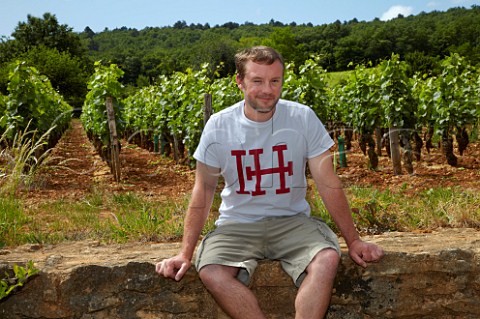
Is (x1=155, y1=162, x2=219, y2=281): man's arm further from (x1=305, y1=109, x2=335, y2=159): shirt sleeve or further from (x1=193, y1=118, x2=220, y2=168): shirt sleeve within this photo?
(x1=305, y1=109, x2=335, y2=159): shirt sleeve

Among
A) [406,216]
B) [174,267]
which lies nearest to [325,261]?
[174,267]

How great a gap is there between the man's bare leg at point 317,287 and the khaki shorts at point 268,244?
0.06 meters

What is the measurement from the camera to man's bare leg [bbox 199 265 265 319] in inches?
92.1

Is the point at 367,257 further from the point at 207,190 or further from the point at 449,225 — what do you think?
the point at 449,225

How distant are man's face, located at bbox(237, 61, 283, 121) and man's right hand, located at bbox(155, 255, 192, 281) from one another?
32.3 inches

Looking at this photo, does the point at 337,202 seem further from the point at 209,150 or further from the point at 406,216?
the point at 406,216

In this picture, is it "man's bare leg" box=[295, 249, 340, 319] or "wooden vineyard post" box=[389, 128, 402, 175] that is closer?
"man's bare leg" box=[295, 249, 340, 319]

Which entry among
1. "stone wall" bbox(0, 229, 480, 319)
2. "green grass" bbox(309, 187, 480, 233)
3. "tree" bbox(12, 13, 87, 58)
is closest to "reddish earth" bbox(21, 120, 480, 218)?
"green grass" bbox(309, 187, 480, 233)

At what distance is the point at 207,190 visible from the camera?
270 cm

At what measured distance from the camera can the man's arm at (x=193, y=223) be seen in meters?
2.61

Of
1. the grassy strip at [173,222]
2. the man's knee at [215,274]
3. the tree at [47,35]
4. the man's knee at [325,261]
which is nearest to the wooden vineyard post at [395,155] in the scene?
the grassy strip at [173,222]

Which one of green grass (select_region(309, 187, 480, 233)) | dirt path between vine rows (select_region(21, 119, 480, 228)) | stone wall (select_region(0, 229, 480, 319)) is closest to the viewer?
stone wall (select_region(0, 229, 480, 319))

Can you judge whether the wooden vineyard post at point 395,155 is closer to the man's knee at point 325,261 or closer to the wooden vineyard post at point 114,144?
the wooden vineyard post at point 114,144

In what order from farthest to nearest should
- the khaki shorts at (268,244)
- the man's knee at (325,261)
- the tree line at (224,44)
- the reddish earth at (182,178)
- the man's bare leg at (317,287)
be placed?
the tree line at (224,44) < the reddish earth at (182,178) < the khaki shorts at (268,244) < the man's knee at (325,261) < the man's bare leg at (317,287)
